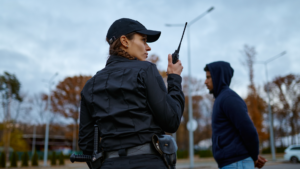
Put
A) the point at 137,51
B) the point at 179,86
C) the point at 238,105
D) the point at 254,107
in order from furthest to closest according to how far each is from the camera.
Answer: the point at 254,107
the point at 238,105
the point at 137,51
the point at 179,86

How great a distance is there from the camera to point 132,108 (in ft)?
5.22

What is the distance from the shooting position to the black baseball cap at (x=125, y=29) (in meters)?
1.90

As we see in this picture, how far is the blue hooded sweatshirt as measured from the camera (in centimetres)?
268

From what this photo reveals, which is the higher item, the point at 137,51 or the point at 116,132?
the point at 137,51

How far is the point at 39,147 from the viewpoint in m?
64.3

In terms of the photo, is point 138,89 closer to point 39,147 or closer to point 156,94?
point 156,94

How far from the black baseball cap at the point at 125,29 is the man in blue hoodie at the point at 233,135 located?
1317 mm

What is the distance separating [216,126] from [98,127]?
65.5 inches

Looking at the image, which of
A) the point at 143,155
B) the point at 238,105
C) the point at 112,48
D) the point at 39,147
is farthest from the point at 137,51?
the point at 39,147

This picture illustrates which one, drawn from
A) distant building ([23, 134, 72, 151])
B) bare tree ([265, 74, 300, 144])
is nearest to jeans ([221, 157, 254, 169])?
bare tree ([265, 74, 300, 144])

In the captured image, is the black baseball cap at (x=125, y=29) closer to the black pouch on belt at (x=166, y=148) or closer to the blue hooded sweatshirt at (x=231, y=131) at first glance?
the black pouch on belt at (x=166, y=148)

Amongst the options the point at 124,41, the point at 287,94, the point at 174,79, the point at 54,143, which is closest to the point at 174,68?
the point at 174,79

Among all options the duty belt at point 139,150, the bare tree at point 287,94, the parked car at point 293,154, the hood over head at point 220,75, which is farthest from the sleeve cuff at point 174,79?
the bare tree at point 287,94

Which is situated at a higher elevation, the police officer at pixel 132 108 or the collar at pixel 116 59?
the collar at pixel 116 59
